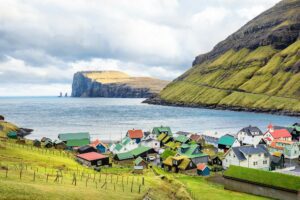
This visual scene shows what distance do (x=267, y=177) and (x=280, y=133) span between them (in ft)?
240

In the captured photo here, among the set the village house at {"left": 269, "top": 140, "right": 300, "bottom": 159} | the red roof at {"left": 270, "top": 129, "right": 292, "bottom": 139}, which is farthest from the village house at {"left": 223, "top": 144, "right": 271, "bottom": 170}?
the red roof at {"left": 270, "top": 129, "right": 292, "bottom": 139}

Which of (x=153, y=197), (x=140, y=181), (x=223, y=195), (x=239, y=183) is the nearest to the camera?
(x=153, y=197)

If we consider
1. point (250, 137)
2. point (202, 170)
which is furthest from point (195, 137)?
point (202, 170)

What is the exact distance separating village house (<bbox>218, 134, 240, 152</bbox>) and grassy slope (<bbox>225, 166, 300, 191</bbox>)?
43.1 m

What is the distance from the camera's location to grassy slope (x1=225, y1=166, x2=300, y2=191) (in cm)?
5603

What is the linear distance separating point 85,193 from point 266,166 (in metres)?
63.2

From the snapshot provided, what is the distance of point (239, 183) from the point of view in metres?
62.6

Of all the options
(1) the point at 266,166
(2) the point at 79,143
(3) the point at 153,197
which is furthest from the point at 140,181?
(2) the point at 79,143

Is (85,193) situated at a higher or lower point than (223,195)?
higher

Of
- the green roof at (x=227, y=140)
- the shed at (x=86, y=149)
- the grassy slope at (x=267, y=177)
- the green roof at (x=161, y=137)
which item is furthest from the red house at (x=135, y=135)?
the grassy slope at (x=267, y=177)

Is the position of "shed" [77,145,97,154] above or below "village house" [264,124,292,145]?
below

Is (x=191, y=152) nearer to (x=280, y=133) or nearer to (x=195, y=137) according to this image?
(x=195, y=137)

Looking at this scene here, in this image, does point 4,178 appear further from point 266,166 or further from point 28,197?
point 266,166

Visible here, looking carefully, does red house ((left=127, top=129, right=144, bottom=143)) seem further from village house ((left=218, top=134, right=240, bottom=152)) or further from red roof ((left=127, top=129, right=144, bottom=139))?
village house ((left=218, top=134, right=240, bottom=152))
